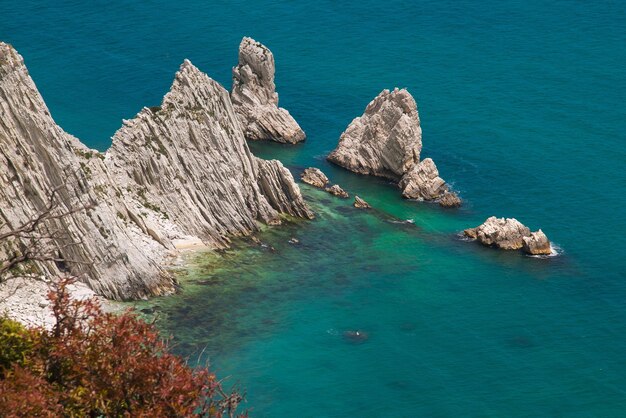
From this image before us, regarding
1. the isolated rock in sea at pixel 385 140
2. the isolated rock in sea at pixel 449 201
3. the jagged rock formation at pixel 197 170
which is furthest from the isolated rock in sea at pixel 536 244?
the jagged rock formation at pixel 197 170

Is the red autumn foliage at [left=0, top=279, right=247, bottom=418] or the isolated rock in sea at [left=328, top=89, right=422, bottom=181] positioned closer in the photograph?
the red autumn foliage at [left=0, top=279, right=247, bottom=418]

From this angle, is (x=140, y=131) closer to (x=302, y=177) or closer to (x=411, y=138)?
(x=302, y=177)

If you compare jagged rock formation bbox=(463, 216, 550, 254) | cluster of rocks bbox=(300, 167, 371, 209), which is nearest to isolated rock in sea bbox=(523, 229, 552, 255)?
jagged rock formation bbox=(463, 216, 550, 254)

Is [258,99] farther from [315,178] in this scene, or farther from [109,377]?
[109,377]

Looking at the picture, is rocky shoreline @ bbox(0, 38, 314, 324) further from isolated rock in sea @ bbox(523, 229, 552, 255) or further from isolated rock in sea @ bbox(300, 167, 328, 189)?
isolated rock in sea @ bbox(523, 229, 552, 255)

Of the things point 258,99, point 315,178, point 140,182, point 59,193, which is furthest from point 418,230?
point 59,193

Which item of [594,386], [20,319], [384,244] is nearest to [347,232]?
[384,244]
